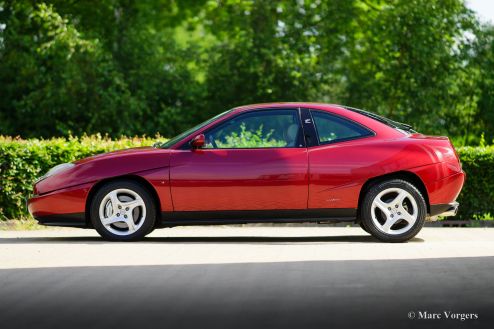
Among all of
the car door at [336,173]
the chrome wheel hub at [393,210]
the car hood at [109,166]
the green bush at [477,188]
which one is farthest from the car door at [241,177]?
the green bush at [477,188]

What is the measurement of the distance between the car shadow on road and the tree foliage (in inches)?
554

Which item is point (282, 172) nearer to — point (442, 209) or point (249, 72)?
point (442, 209)

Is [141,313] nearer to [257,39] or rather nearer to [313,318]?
[313,318]

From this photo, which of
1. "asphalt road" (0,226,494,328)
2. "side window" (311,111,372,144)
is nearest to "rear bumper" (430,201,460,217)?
"asphalt road" (0,226,494,328)

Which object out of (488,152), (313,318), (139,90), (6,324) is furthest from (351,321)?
(139,90)

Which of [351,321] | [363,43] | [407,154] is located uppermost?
[363,43]

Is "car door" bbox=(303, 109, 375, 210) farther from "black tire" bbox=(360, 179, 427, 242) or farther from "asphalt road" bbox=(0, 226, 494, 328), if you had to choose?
"asphalt road" bbox=(0, 226, 494, 328)

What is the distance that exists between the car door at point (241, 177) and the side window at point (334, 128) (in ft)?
0.80

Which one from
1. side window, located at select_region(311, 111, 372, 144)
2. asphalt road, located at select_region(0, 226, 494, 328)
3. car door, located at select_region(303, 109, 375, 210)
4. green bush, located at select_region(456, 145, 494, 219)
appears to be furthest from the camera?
green bush, located at select_region(456, 145, 494, 219)

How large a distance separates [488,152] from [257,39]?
13.3 m

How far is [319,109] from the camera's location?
40.8 feet

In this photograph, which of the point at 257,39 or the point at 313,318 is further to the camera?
the point at 257,39

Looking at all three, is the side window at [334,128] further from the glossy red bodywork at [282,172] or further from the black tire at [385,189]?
the black tire at [385,189]

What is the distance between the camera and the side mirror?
39.9 ft
